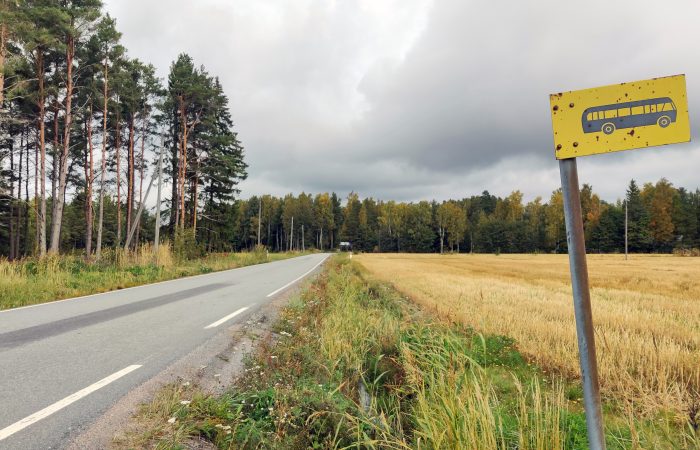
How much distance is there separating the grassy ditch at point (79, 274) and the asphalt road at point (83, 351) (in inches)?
57.3

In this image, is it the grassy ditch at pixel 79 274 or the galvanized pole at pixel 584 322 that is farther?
the grassy ditch at pixel 79 274

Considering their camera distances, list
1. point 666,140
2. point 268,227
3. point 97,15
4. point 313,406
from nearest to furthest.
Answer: point 666,140 → point 313,406 → point 97,15 → point 268,227

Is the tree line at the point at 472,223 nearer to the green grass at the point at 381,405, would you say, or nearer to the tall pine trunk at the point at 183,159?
the tall pine trunk at the point at 183,159

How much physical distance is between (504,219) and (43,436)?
341 feet

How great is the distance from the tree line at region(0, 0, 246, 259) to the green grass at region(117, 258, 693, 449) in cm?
1633

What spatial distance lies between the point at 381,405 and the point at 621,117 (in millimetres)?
3089

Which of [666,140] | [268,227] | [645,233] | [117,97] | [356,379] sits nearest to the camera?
[666,140]

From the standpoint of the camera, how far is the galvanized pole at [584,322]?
2096mm

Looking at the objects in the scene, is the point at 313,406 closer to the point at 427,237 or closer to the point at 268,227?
the point at 427,237

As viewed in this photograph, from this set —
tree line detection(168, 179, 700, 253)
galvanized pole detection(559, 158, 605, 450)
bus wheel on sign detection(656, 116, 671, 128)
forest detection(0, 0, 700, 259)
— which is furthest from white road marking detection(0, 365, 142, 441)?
tree line detection(168, 179, 700, 253)

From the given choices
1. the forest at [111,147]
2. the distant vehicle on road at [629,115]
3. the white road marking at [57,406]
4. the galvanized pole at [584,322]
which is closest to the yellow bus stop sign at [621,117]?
the distant vehicle on road at [629,115]

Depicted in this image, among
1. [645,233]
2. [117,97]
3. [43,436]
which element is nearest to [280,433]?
[43,436]

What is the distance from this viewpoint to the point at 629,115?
6.63 feet

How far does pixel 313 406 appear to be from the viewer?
10.7 ft
